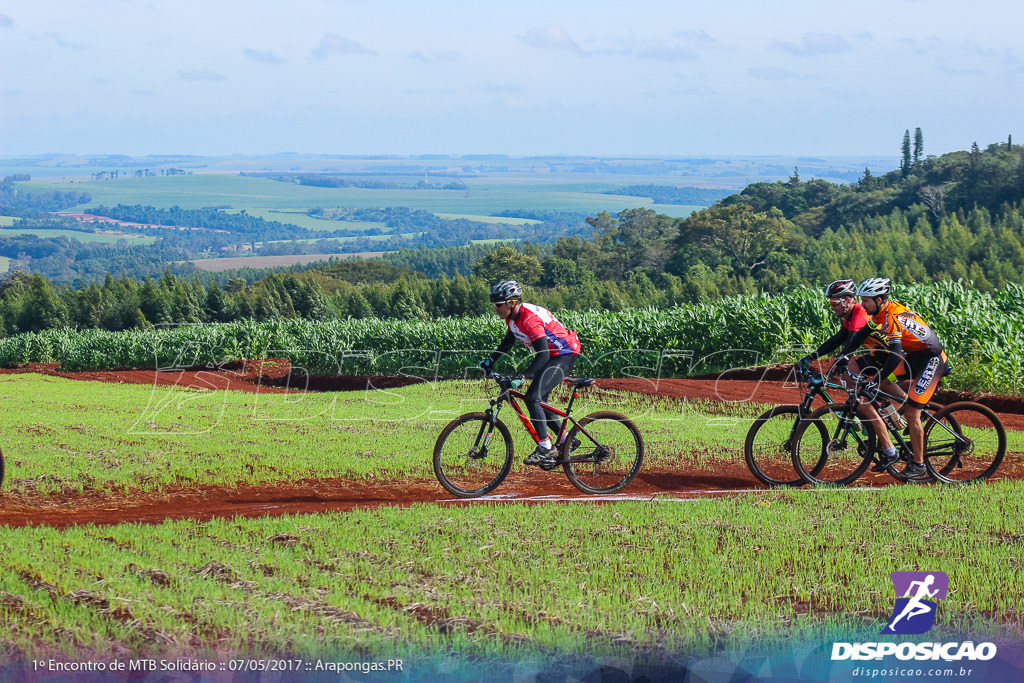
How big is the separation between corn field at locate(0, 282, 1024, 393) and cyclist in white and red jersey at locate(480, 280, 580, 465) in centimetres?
1277

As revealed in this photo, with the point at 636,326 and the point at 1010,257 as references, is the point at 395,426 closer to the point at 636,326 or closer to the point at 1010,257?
the point at 636,326

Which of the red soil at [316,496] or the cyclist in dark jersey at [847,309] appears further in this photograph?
the cyclist in dark jersey at [847,309]

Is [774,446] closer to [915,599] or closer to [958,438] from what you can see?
[958,438]

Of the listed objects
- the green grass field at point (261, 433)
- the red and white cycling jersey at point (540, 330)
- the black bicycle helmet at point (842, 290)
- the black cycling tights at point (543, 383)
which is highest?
the black bicycle helmet at point (842, 290)

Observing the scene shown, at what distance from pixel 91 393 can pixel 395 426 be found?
11103 millimetres

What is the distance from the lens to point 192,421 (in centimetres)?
1553

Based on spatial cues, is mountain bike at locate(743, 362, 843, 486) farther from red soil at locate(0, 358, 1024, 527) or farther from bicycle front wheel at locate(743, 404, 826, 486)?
red soil at locate(0, 358, 1024, 527)

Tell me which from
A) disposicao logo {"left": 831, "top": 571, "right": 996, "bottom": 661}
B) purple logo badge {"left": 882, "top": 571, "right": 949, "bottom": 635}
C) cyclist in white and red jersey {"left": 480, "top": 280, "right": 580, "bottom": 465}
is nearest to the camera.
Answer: disposicao logo {"left": 831, "top": 571, "right": 996, "bottom": 661}

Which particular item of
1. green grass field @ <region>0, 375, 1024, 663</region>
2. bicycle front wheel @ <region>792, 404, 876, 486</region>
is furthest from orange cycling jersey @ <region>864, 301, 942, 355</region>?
green grass field @ <region>0, 375, 1024, 663</region>

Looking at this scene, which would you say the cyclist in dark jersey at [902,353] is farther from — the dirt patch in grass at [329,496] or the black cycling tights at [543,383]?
the black cycling tights at [543,383]

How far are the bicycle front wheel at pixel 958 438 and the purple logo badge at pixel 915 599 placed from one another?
363 centimetres

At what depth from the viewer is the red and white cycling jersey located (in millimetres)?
8844

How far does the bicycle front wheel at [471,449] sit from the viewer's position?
9.12 meters

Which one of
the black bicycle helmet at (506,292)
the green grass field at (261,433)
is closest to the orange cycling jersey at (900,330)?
the green grass field at (261,433)
